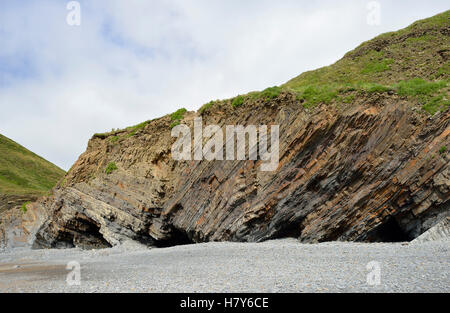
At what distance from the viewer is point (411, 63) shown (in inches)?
1125

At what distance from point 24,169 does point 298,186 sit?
73.6 metres

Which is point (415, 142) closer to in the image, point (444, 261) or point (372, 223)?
point (372, 223)

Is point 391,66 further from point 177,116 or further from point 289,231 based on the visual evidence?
point 289,231

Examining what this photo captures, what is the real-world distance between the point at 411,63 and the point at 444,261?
78.4 ft

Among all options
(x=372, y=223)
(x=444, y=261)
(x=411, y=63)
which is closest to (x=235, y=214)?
(x=372, y=223)

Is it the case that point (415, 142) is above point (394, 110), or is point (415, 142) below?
below

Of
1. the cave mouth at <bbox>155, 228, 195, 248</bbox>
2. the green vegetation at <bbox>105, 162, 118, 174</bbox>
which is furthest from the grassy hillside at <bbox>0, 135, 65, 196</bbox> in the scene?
the cave mouth at <bbox>155, 228, 195, 248</bbox>

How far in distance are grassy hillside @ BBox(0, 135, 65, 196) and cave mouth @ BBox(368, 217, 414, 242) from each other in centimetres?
5798

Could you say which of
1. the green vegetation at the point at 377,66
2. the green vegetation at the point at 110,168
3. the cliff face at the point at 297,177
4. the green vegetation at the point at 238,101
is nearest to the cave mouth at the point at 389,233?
the cliff face at the point at 297,177

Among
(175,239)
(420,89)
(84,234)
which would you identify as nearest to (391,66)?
(420,89)

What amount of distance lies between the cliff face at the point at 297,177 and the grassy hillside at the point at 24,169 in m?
39.7

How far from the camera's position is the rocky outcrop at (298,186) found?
1587 centimetres

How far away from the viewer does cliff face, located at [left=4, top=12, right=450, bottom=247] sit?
52.5 ft

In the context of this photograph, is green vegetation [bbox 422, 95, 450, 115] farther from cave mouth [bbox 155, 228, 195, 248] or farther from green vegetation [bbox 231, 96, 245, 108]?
cave mouth [bbox 155, 228, 195, 248]
